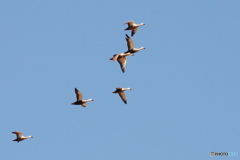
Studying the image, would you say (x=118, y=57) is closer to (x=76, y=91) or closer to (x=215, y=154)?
(x=76, y=91)

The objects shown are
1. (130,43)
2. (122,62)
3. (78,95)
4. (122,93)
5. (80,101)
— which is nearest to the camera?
(78,95)

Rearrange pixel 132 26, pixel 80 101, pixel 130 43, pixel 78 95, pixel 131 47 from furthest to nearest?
pixel 132 26, pixel 131 47, pixel 130 43, pixel 80 101, pixel 78 95

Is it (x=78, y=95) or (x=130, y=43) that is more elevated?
(x=130, y=43)

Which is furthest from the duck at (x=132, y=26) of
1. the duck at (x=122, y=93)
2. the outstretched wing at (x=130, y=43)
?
the duck at (x=122, y=93)

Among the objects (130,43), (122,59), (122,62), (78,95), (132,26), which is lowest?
(78,95)

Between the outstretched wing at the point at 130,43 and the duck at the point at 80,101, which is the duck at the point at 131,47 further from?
the duck at the point at 80,101

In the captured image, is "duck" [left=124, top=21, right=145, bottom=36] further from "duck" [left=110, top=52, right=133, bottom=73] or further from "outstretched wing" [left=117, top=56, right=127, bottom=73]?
"outstretched wing" [left=117, top=56, right=127, bottom=73]

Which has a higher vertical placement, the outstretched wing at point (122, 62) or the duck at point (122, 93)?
the outstretched wing at point (122, 62)

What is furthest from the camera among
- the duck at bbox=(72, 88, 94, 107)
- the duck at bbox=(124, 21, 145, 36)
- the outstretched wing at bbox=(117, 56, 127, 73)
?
the duck at bbox=(124, 21, 145, 36)

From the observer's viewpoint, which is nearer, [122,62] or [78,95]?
[78,95]

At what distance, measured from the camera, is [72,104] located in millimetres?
58875

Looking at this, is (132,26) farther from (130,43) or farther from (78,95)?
(78,95)

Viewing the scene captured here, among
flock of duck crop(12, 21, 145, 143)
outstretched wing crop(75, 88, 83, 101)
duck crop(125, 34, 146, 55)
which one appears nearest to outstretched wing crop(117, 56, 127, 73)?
flock of duck crop(12, 21, 145, 143)

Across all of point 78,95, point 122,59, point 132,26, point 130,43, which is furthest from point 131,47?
point 78,95
